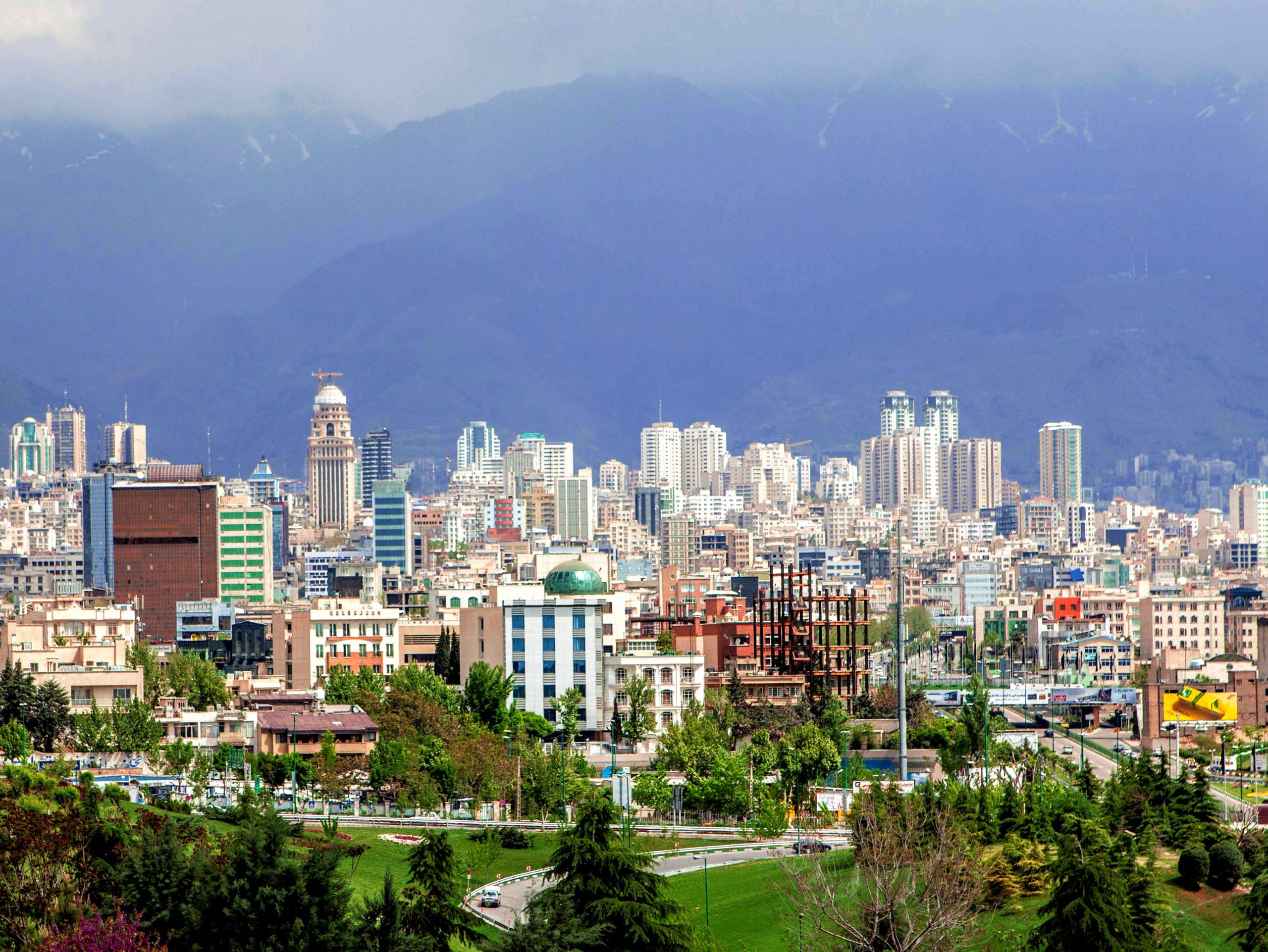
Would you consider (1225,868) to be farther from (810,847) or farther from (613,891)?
(613,891)

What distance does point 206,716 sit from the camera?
63312 mm

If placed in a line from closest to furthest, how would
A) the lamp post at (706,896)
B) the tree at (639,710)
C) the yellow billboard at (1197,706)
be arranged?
the lamp post at (706,896) < the tree at (639,710) < the yellow billboard at (1197,706)

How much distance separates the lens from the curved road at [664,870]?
40781 mm

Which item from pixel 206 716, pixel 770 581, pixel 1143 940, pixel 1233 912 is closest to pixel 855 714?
pixel 770 581

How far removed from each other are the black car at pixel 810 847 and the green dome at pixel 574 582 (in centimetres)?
3030

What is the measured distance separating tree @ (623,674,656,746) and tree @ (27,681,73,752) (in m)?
16.7

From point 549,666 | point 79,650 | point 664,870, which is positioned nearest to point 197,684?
point 79,650

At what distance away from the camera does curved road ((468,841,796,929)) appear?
134ft

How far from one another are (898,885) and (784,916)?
379 centimetres

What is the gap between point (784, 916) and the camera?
38.8 meters

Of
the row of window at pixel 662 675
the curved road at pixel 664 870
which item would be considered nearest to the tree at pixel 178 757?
the curved road at pixel 664 870

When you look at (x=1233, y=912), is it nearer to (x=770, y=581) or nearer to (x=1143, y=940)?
(x=1143, y=940)

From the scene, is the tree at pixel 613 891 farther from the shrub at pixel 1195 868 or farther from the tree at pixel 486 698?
the tree at pixel 486 698

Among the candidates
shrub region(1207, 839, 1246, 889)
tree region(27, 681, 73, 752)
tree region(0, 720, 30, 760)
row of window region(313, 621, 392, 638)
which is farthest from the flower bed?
row of window region(313, 621, 392, 638)
